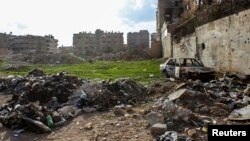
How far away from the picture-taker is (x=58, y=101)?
12.2 m

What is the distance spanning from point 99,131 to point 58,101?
4.20m

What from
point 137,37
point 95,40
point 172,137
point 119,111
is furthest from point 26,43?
point 172,137

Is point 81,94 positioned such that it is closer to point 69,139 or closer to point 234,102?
point 69,139

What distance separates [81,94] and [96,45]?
101 m

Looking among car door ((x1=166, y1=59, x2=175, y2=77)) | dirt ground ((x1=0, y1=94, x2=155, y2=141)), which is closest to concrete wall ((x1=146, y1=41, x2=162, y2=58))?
car door ((x1=166, y1=59, x2=175, y2=77))

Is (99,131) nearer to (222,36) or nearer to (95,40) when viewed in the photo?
(222,36)

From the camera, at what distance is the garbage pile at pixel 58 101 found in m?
9.40

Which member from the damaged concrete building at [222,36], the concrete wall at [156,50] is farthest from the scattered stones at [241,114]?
the concrete wall at [156,50]

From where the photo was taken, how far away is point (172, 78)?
1739 cm

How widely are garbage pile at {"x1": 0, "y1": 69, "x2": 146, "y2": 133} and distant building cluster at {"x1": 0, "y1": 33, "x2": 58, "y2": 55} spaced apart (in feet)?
295

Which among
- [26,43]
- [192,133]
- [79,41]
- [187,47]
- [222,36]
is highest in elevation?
[79,41]

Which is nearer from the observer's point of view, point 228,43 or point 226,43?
point 228,43

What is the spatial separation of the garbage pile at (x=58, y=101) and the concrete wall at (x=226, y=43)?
16.0 feet

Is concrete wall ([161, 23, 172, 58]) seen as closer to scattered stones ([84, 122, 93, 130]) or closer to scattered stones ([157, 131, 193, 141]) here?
scattered stones ([84, 122, 93, 130])
